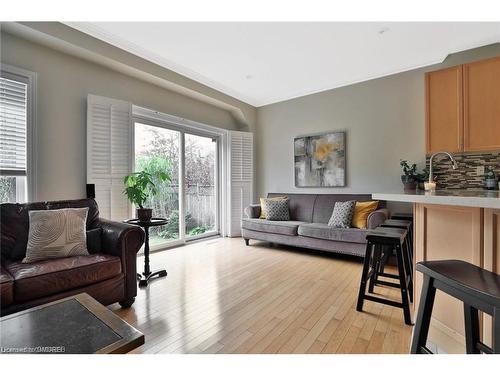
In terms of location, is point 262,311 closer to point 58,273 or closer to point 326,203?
point 58,273

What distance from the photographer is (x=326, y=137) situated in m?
4.27

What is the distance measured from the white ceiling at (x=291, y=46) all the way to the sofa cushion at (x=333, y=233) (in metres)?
2.27

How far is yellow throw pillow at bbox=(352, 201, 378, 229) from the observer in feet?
11.0

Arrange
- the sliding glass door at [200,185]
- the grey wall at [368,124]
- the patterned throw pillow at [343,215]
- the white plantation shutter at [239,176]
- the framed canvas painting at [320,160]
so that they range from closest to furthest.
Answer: the patterned throw pillow at [343,215] → the grey wall at [368,124] → the framed canvas painting at [320,160] → the sliding glass door at [200,185] → the white plantation shutter at [239,176]

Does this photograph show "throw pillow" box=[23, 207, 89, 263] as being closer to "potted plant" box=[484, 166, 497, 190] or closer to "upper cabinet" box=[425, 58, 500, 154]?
"upper cabinet" box=[425, 58, 500, 154]

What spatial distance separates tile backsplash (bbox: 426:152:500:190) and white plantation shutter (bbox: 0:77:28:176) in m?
4.77

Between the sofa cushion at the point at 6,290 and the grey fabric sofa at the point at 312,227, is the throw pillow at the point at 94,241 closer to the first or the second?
the sofa cushion at the point at 6,290

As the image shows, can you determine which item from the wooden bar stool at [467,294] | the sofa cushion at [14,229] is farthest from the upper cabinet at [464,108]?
the sofa cushion at [14,229]

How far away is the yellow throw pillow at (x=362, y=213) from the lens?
132 inches

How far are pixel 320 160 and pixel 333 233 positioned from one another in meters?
1.49

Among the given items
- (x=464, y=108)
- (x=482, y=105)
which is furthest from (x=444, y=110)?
(x=482, y=105)

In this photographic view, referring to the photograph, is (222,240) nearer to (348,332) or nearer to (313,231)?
(313,231)

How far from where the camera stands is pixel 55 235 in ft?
6.64
